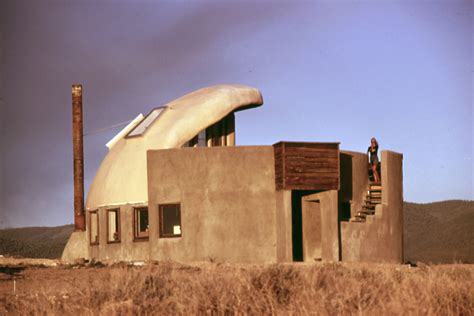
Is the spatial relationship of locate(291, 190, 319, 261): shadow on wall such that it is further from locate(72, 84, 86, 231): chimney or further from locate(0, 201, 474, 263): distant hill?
locate(0, 201, 474, 263): distant hill

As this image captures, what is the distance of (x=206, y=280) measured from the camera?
51.6ft

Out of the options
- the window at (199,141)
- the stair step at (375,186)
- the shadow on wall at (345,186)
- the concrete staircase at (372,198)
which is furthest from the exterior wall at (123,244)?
the stair step at (375,186)

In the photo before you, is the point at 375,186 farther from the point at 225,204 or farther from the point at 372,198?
the point at 225,204

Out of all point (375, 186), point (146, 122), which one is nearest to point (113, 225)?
point (146, 122)

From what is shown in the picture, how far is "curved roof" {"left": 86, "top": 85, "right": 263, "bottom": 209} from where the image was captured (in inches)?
1283

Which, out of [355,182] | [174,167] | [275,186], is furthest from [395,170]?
[174,167]

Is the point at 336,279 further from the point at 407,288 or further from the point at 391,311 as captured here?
the point at 391,311

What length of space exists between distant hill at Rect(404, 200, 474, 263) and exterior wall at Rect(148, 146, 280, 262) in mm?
31532

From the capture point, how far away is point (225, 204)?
2961 cm

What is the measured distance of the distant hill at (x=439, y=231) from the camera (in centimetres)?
6667

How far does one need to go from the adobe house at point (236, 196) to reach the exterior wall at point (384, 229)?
3cm

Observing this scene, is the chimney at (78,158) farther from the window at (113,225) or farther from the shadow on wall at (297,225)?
the shadow on wall at (297,225)

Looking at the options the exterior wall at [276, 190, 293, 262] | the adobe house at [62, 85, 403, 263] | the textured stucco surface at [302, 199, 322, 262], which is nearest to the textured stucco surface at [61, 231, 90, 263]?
the adobe house at [62, 85, 403, 263]

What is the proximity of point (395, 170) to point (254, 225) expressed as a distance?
613cm
